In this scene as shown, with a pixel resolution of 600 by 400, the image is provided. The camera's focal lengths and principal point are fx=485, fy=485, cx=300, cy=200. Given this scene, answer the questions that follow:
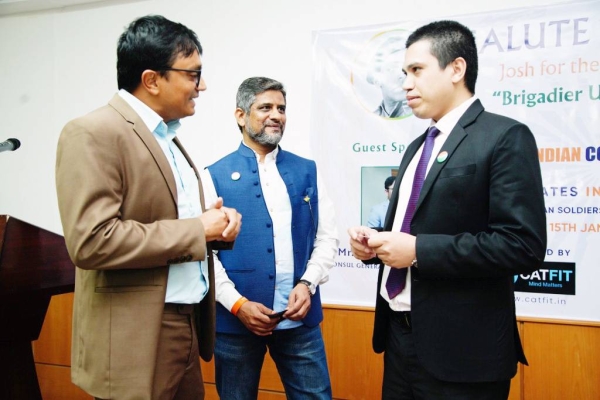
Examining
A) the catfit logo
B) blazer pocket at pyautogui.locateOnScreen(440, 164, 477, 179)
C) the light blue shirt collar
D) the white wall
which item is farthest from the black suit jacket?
the white wall

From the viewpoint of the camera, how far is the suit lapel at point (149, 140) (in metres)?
1.34

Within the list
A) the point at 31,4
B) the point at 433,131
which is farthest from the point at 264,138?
Answer: the point at 31,4

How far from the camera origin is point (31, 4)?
3.37 meters

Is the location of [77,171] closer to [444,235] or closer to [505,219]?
[444,235]

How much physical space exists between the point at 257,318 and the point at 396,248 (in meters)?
0.68

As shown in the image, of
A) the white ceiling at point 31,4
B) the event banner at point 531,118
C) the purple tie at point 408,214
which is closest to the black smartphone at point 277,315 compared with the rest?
Result: the purple tie at point 408,214

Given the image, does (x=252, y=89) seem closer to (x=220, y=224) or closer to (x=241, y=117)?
(x=241, y=117)

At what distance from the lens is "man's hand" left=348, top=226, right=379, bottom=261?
4.87 ft

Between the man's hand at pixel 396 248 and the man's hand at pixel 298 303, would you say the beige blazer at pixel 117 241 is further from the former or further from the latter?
the man's hand at pixel 298 303

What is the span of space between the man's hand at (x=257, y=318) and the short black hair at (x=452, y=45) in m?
1.05

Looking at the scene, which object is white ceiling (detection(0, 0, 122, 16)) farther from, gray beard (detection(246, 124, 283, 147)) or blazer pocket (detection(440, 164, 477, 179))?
blazer pocket (detection(440, 164, 477, 179))

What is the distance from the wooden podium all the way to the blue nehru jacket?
613 millimetres

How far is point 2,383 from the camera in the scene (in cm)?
185

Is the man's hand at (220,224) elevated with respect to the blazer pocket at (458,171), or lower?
lower
